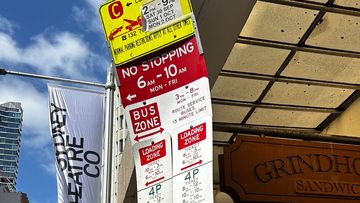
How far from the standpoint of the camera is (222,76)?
780 cm

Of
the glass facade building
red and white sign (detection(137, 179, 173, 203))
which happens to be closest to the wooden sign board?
red and white sign (detection(137, 179, 173, 203))

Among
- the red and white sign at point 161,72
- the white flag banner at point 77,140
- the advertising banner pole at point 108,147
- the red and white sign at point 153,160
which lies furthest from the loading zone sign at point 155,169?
the white flag banner at point 77,140

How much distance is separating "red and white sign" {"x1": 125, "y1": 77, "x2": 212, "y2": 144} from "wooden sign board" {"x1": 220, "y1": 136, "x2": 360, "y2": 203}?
5.98 ft

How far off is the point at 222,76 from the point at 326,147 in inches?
86.3

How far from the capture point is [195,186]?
357 centimetres

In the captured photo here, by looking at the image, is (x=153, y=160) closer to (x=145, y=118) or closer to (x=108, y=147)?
(x=145, y=118)

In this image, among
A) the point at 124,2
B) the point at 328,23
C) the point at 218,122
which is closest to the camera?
the point at 124,2

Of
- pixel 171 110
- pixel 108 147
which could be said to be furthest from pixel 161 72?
pixel 108 147

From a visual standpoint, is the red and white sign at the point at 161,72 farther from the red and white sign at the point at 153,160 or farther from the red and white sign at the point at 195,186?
the red and white sign at the point at 195,186

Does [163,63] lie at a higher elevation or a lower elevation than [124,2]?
lower

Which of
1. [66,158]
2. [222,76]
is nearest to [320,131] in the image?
[222,76]

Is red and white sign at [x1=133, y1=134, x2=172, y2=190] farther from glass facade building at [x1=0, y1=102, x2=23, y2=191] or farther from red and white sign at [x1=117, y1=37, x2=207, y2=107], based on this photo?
glass facade building at [x1=0, y1=102, x2=23, y2=191]

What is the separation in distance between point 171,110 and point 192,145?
47 cm

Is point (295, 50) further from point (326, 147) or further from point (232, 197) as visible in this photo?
point (232, 197)
